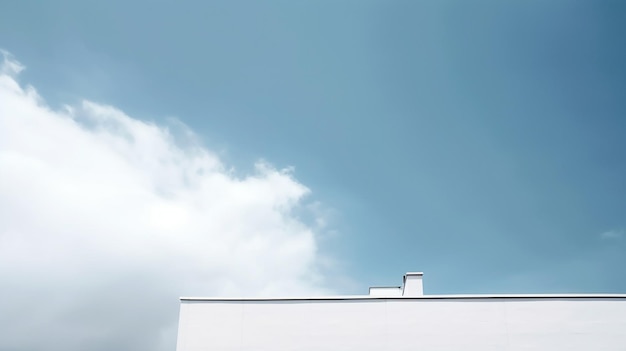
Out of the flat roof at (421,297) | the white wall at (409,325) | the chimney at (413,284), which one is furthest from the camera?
the chimney at (413,284)

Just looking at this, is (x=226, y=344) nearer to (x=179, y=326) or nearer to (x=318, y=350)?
(x=179, y=326)

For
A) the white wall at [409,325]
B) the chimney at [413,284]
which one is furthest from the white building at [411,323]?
the chimney at [413,284]

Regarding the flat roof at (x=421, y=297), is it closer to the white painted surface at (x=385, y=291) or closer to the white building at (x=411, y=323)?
the white building at (x=411, y=323)

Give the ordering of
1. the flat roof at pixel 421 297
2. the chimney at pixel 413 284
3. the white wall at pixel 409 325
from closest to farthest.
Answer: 1. the white wall at pixel 409 325
2. the flat roof at pixel 421 297
3. the chimney at pixel 413 284

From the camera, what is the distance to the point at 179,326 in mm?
19594

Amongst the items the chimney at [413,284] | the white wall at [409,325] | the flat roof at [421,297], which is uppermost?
the chimney at [413,284]

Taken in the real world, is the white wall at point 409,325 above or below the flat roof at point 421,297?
below

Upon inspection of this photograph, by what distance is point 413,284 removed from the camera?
70.5 ft

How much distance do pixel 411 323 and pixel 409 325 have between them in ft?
0.36

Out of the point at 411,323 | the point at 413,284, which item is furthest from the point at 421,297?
the point at 413,284

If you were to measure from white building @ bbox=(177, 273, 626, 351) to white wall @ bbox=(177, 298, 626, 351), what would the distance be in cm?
4

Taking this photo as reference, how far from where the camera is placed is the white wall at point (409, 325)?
18.8 meters

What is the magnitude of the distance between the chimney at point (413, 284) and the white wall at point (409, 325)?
1976 millimetres

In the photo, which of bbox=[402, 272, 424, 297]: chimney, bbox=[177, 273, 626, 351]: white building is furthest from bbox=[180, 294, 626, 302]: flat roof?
bbox=[402, 272, 424, 297]: chimney
